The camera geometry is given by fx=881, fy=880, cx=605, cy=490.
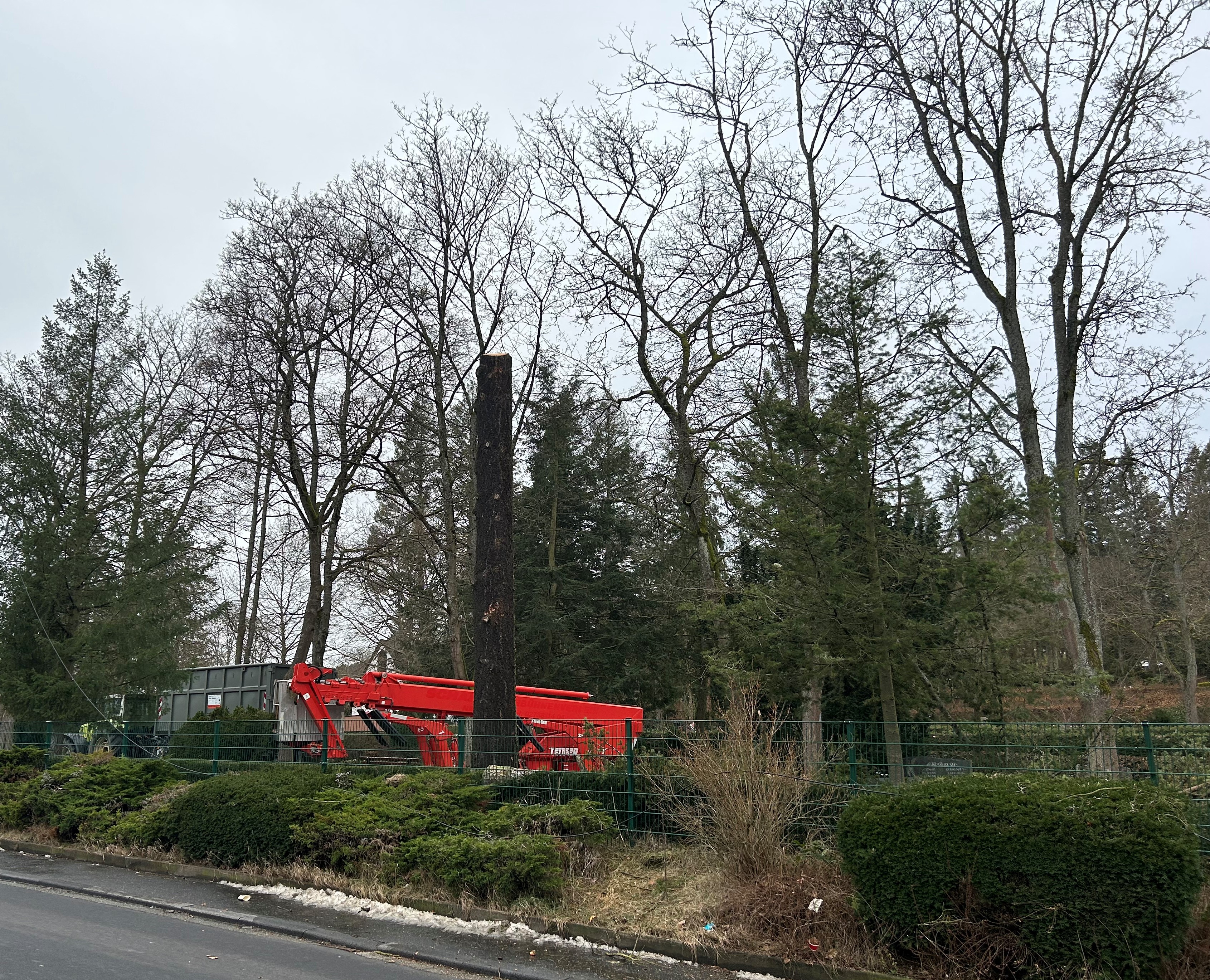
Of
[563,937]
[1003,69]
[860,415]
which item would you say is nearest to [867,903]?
[563,937]

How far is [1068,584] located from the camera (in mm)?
15570

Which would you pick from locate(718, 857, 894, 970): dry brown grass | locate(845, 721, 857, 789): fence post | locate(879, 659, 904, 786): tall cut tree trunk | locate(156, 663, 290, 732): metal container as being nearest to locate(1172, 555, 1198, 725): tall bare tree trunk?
locate(879, 659, 904, 786): tall cut tree trunk

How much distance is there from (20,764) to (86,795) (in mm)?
3422

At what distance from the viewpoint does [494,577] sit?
1111 cm

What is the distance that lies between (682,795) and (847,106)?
15.5 meters

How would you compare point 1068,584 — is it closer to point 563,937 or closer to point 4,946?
point 563,937

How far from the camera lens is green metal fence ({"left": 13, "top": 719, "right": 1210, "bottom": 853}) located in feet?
22.8

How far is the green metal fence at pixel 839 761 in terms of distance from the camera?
695cm

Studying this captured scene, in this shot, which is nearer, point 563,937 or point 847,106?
point 563,937

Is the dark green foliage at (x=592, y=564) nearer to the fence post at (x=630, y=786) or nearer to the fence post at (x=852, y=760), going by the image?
the fence post at (x=630, y=786)

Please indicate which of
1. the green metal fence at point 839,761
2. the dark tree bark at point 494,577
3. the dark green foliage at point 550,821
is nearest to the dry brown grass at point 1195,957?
the green metal fence at point 839,761

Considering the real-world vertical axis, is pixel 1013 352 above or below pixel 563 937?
above

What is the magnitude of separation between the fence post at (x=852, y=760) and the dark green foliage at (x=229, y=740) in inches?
307

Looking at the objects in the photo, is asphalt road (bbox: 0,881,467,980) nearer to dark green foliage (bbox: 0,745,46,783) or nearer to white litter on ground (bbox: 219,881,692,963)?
white litter on ground (bbox: 219,881,692,963)
